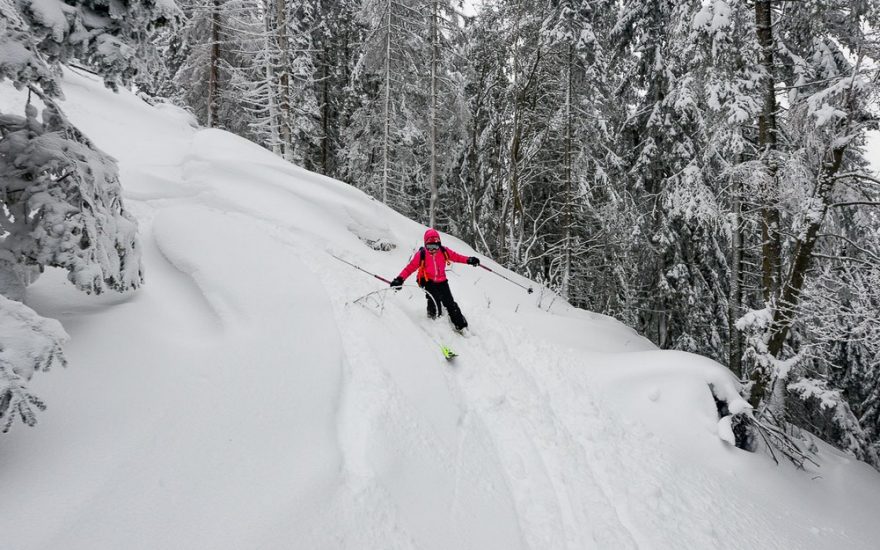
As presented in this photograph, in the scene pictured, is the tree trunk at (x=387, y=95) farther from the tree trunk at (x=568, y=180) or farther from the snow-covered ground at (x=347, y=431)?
the snow-covered ground at (x=347, y=431)

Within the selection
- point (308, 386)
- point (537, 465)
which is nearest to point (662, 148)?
point (537, 465)

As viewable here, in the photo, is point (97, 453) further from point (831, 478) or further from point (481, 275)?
point (831, 478)

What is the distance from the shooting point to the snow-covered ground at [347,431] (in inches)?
113

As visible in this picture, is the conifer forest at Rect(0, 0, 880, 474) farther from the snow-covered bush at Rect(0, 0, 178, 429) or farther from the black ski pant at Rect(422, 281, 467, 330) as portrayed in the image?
the black ski pant at Rect(422, 281, 467, 330)

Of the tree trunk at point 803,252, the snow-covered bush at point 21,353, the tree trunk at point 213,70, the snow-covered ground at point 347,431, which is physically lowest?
the snow-covered ground at point 347,431

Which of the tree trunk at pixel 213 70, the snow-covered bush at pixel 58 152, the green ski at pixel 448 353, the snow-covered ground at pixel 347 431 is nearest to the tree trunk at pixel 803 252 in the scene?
the snow-covered ground at pixel 347 431

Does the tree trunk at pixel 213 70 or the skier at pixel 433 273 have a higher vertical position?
Result: the tree trunk at pixel 213 70

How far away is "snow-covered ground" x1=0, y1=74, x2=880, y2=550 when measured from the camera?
286 cm

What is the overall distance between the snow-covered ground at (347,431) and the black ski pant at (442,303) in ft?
0.76

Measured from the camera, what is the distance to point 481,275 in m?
10.5

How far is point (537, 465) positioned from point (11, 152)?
561 cm

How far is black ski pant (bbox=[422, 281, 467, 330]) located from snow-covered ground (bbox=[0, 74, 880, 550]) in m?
0.23

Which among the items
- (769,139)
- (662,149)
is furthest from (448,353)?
(662,149)

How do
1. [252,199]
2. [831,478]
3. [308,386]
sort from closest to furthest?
[308,386] → [831,478] → [252,199]
